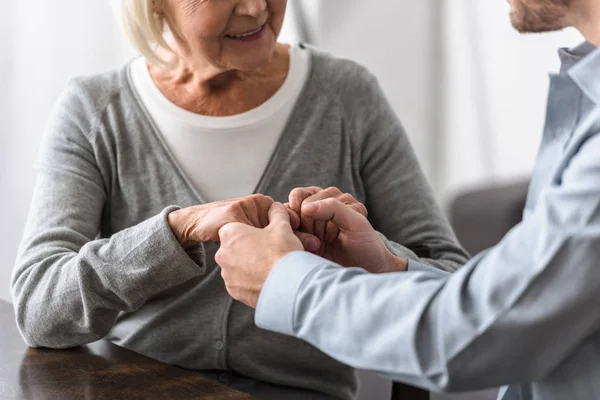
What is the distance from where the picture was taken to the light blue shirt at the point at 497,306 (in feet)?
2.67

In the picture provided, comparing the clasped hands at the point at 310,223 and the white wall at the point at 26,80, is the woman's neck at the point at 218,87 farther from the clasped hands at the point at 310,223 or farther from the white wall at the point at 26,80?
the white wall at the point at 26,80

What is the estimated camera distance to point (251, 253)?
3.56ft

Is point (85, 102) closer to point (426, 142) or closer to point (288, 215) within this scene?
point (288, 215)

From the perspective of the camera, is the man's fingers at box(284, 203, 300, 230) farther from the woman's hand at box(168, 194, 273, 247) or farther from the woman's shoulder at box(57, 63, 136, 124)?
the woman's shoulder at box(57, 63, 136, 124)

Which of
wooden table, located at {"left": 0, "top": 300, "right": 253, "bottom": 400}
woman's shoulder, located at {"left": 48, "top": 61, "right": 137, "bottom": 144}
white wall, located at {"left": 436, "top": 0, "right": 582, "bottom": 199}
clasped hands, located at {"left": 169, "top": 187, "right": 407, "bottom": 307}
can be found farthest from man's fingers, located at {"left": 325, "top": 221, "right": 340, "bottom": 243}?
white wall, located at {"left": 436, "top": 0, "right": 582, "bottom": 199}

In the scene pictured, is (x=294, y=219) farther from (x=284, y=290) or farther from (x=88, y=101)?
(x=88, y=101)

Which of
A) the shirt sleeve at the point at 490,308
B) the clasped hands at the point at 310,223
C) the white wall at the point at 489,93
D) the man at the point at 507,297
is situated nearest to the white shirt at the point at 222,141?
the clasped hands at the point at 310,223

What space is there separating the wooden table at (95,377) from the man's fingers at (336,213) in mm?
282

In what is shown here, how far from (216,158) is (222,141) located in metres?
0.04

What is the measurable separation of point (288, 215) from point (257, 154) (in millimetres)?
393

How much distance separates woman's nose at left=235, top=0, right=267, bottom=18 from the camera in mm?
1566

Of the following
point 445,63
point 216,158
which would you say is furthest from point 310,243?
point 445,63

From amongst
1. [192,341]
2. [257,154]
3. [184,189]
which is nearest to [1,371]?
[192,341]

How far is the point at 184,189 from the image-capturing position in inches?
64.1
